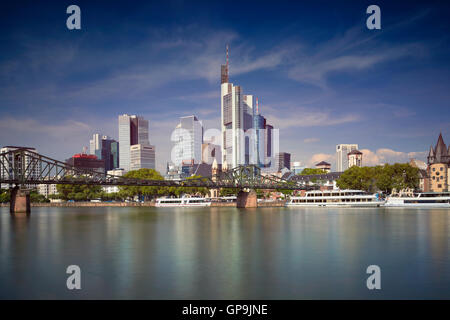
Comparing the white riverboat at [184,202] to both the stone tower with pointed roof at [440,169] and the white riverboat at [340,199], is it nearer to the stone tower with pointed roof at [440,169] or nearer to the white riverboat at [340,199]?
the white riverboat at [340,199]

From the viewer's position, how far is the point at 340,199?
100500 mm

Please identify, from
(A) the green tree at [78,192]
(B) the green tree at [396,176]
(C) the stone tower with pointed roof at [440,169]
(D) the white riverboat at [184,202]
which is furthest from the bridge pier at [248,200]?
(A) the green tree at [78,192]

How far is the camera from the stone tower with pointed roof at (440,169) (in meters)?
155

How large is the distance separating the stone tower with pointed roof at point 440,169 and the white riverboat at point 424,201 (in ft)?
216

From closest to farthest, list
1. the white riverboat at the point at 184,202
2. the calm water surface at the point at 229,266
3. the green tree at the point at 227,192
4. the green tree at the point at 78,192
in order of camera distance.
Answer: the calm water surface at the point at 229,266, the white riverboat at the point at 184,202, the green tree at the point at 227,192, the green tree at the point at 78,192

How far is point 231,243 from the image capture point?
33.4 m

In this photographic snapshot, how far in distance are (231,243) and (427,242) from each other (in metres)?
15.8

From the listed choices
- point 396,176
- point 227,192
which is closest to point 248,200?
point 396,176

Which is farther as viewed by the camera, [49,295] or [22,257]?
[22,257]

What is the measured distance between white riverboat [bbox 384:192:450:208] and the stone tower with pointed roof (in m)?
65.9

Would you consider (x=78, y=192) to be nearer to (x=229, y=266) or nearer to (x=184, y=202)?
(x=184, y=202)

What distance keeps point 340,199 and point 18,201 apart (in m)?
74.2

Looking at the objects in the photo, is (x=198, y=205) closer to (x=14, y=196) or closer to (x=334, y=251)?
(x=14, y=196)

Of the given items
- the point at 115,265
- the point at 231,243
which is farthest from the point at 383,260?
the point at 115,265
